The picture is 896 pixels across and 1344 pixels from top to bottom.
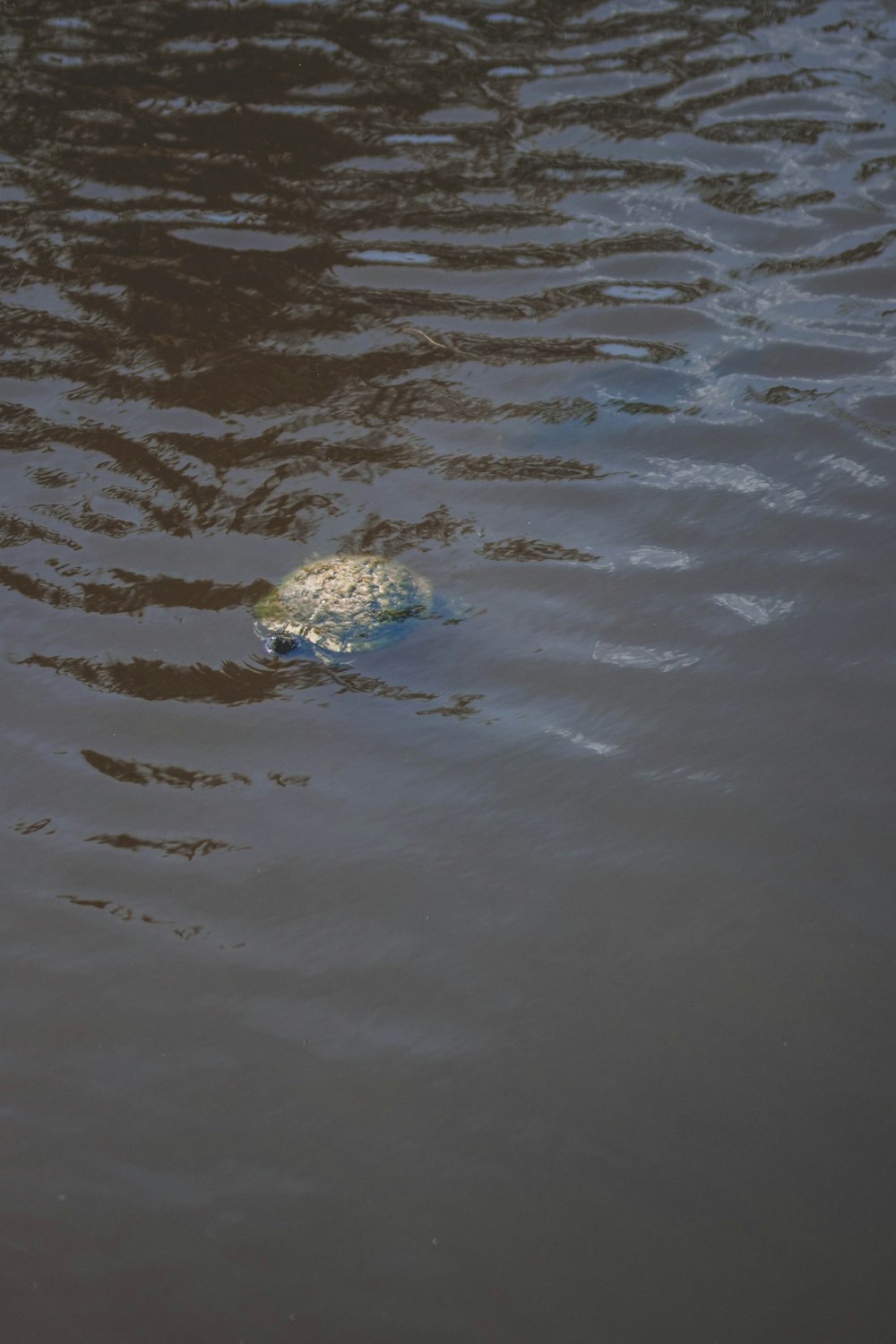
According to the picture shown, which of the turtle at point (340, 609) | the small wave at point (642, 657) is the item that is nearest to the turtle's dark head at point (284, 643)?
the turtle at point (340, 609)

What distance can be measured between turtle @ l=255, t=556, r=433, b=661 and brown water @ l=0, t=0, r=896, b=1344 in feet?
0.23

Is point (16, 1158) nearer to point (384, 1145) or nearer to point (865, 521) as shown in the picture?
point (384, 1145)

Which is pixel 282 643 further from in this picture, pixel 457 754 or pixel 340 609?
pixel 457 754

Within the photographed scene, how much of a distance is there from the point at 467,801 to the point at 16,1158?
3.98ft

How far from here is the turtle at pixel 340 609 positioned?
10.1ft

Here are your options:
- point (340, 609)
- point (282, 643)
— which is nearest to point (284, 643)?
point (282, 643)

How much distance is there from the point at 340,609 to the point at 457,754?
0.56 metres

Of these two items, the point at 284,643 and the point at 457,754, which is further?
the point at 284,643

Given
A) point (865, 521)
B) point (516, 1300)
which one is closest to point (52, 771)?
point (516, 1300)

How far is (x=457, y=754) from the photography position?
2830 mm

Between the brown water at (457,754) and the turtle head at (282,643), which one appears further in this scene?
the turtle head at (282,643)

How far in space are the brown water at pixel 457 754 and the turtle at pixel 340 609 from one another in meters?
0.07

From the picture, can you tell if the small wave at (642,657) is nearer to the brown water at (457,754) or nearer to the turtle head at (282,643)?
the brown water at (457,754)

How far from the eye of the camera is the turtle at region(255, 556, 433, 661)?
122 inches
